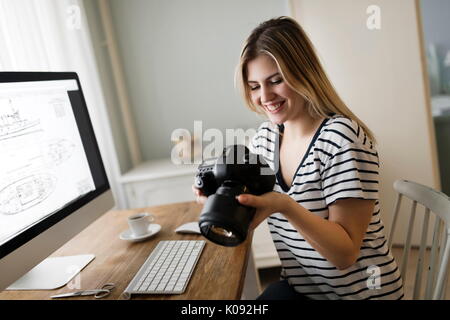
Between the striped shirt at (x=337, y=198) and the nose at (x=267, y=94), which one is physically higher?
the nose at (x=267, y=94)

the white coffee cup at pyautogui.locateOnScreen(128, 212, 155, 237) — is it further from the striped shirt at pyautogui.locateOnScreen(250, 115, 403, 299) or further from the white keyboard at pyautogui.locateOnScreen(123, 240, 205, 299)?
the striped shirt at pyautogui.locateOnScreen(250, 115, 403, 299)

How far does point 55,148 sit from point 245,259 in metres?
0.53

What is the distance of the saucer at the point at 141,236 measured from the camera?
1055 mm

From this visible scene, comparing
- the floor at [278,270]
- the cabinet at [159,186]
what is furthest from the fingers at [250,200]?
the floor at [278,270]

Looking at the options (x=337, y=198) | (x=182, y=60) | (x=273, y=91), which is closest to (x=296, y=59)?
(x=273, y=91)

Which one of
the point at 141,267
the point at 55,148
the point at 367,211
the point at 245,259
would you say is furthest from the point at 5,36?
the point at 367,211

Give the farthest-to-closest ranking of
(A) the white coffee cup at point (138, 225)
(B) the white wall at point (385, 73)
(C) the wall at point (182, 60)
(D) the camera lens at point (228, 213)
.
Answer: (C) the wall at point (182, 60), (B) the white wall at point (385, 73), (A) the white coffee cup at point (138, 225), (D) the camera lens at point (228, 213)

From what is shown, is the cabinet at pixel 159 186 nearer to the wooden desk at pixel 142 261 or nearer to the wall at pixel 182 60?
the wall at pixel 182 60

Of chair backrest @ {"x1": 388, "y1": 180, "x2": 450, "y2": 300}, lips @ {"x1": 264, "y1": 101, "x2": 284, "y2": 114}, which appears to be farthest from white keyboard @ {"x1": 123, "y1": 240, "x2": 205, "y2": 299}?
chair backrest @ {"x1": 388, "y1": 180, "x2": 450, "y2": 300}

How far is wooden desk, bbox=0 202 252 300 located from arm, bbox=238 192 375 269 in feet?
0.56

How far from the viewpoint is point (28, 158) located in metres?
0.84

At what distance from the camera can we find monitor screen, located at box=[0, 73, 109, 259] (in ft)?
2.56

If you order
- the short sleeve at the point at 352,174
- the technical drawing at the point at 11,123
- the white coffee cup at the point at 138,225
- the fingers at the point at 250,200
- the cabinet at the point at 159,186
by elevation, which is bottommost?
the cabinet at the point at 159,186

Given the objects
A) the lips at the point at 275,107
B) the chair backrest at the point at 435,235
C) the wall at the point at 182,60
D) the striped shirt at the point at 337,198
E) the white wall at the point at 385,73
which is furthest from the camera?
the wall at the point at 182,60
